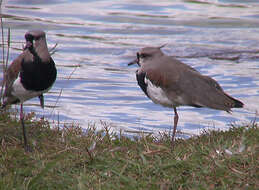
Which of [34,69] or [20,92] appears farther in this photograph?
[20,92]

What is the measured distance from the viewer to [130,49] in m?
13.0

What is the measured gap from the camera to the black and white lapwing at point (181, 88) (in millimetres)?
5828

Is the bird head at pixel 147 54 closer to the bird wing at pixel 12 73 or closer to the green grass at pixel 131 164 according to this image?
the green grass at pixel 131 164

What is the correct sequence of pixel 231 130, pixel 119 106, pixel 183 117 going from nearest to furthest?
pixel 231 130
pixel 183 117
pixel 119 106

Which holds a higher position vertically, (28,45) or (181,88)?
(28,45)

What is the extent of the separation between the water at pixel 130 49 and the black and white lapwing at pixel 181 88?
4.33ft

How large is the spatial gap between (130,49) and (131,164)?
8058 millimetres

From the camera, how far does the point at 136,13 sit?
16172mm

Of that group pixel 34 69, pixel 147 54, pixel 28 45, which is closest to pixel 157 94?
pixel 147 54

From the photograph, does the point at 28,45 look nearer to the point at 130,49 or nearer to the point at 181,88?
the point at 181,88

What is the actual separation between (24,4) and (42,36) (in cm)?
1127

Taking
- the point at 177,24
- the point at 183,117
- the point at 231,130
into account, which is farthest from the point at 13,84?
the point at 177,24

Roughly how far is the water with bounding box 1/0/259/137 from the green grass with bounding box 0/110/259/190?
145cm

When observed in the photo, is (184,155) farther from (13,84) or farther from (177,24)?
(177,24)
